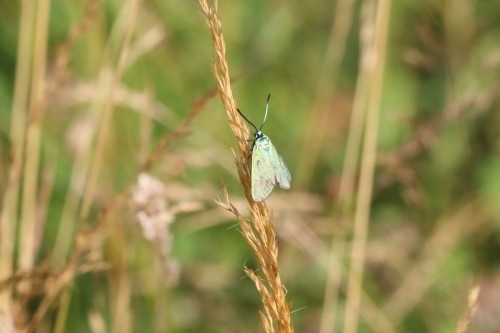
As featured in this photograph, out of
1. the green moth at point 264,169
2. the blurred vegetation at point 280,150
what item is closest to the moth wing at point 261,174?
the green moth at point 264,169

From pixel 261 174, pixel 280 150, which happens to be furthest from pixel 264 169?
pixel 280 150

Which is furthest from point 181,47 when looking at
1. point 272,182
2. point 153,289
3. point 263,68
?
point 272,182

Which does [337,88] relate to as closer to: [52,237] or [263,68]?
[263,68]

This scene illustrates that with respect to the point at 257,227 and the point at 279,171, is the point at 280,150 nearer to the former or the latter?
the point at 279,171

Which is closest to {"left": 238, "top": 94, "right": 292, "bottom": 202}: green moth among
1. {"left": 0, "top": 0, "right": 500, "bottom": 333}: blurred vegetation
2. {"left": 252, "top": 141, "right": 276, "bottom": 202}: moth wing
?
{"left": 252, "top": 141, "right": 276, "bottom": 202}: moth wing

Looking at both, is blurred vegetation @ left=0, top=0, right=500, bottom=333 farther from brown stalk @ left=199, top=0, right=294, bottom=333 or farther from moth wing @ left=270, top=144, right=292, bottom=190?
brown stalk @ left=199, top=0, right=294, bottom=333

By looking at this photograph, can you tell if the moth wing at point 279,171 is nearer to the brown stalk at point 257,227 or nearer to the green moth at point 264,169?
the green moth at point 264,169
